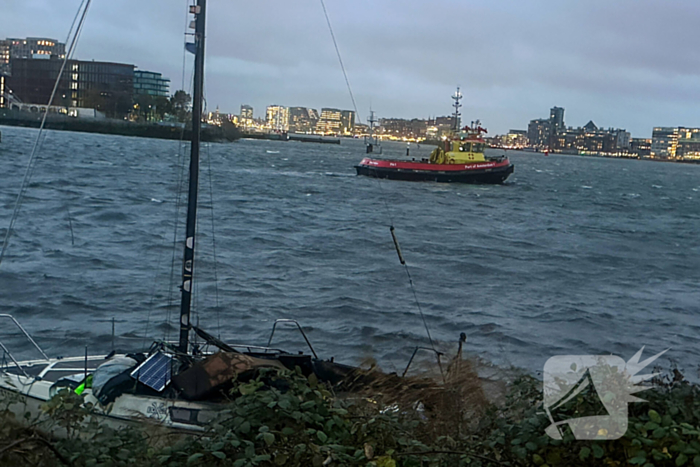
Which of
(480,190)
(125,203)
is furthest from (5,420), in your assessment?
(480,190)

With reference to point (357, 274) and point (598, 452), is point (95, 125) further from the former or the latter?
point (598, 452)

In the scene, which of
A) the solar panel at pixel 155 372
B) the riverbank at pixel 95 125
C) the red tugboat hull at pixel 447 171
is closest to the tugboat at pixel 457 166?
the red tugboat hull at pixel 447 171

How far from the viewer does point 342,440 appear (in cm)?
352

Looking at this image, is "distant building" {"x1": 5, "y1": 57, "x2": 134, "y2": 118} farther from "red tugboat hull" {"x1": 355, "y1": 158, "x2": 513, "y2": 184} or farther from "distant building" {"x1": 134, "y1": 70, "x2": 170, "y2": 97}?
"red tugboat hull" {"x1": 355, "y1": 158, "x2": 513, "y2": 184}

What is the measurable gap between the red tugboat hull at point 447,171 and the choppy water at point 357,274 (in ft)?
39.2

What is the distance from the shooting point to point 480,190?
55.7m

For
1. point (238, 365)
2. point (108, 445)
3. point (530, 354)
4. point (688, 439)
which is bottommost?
point (530, 354)

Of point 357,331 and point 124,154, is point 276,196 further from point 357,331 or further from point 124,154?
point 124,154

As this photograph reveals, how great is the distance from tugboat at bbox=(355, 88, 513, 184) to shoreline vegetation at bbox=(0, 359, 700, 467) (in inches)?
2097

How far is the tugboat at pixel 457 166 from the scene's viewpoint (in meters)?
56.4

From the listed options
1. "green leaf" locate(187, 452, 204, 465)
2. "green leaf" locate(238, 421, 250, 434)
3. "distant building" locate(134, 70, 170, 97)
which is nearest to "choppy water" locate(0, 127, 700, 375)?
"green leaf" locate(238, 421, 250, 434)

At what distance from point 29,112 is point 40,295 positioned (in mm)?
116526

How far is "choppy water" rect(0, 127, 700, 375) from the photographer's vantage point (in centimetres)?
1471

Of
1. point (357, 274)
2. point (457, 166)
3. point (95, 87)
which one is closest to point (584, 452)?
point (357, 274)
